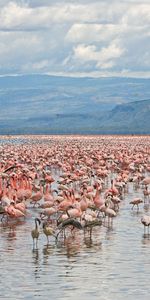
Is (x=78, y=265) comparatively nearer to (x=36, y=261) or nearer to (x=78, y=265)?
(x=78, y=265)

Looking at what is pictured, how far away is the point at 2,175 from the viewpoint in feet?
84.4

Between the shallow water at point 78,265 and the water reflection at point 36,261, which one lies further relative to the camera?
the water reflection at point 36,261

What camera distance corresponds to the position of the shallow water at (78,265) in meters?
12.0

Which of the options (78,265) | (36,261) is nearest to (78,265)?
(78,265)

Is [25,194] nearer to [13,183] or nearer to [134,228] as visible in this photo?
[13,183]

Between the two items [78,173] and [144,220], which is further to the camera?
[78,173]

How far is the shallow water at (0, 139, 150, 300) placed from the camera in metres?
12.0

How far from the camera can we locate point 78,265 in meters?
13.8

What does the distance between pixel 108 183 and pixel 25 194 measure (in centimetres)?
851

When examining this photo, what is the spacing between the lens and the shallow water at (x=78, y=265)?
1198cm

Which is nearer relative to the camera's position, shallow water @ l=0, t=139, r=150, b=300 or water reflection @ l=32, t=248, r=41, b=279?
shallow water @ l=0, t=139, r=150, b=300

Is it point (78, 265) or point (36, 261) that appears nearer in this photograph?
point (78, 265)

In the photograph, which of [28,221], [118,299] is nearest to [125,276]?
[118,299]

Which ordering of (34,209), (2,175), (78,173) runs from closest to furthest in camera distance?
1. (34,209)
2. (2,175)
3. (78,173)
